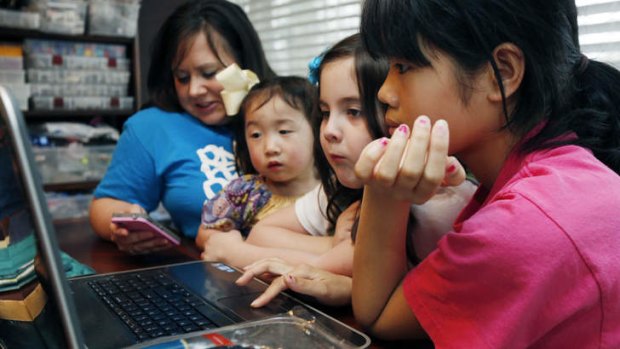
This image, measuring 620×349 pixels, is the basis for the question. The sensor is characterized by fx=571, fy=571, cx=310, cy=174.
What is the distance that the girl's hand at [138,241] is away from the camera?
48.8 inches

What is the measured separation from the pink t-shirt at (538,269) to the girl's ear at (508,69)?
118 mm

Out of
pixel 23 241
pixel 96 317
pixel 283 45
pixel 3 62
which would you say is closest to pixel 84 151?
pixel 3 62

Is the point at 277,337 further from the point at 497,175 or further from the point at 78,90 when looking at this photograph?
the point at 78,90

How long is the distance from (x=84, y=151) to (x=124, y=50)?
597mm

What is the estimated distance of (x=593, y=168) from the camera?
0.68 m

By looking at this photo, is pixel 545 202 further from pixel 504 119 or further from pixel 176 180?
pixel 176 180

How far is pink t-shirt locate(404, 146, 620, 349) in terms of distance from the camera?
1.96 ft

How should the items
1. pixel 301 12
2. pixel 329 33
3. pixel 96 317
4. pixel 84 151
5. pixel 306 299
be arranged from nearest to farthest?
pixel 96 317 < pixel 306 299 < pixel 329 33 < pixel 301 12 < pixel 84 151

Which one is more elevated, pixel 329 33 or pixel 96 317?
pixel 329 33

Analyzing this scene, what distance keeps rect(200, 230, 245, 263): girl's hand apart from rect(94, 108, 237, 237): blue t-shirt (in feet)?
1.23

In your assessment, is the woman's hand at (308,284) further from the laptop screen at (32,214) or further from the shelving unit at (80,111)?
the shelving unit at (80,111)

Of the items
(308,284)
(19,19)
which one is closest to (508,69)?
(308,284)

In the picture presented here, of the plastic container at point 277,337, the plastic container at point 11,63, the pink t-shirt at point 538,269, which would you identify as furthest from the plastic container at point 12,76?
the pink t-shirt at point 538,269

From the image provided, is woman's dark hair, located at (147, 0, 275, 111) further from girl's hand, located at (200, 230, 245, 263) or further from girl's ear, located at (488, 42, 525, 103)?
girl's ear, located at (488, 42, 525, 103)
